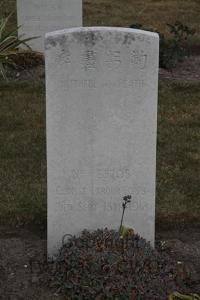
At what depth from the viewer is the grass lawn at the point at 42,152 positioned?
5.34 metres

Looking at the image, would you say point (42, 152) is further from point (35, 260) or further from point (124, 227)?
point (124, 227)

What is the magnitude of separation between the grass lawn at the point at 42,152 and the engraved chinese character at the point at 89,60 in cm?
152

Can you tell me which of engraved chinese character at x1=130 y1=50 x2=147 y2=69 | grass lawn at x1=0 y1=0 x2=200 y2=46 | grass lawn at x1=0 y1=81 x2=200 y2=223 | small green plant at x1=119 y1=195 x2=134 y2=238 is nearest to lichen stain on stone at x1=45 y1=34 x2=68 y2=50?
engraved chinese character at x1=130 y1=50 x2=147 y2=69

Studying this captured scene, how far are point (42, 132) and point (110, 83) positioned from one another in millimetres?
2944

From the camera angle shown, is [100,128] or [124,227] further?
[124,227]

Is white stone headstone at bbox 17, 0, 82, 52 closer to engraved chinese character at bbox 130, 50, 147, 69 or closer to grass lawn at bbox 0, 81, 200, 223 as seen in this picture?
grass lawn at bbox 0, 81, 200, 223

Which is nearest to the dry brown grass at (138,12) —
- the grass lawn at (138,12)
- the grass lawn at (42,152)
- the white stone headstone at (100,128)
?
the grass lawn at (138,12)

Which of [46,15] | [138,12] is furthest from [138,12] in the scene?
[46,15]

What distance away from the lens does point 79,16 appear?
938 cm

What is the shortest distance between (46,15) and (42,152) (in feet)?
11.3

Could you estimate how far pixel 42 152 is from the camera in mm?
6434

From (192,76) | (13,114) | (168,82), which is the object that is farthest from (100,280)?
(192,76)

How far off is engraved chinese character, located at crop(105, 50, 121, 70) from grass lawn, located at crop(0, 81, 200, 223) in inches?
61.7

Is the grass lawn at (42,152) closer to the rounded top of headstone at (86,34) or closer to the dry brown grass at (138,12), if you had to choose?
the rounded top of headstone at (86,34)
